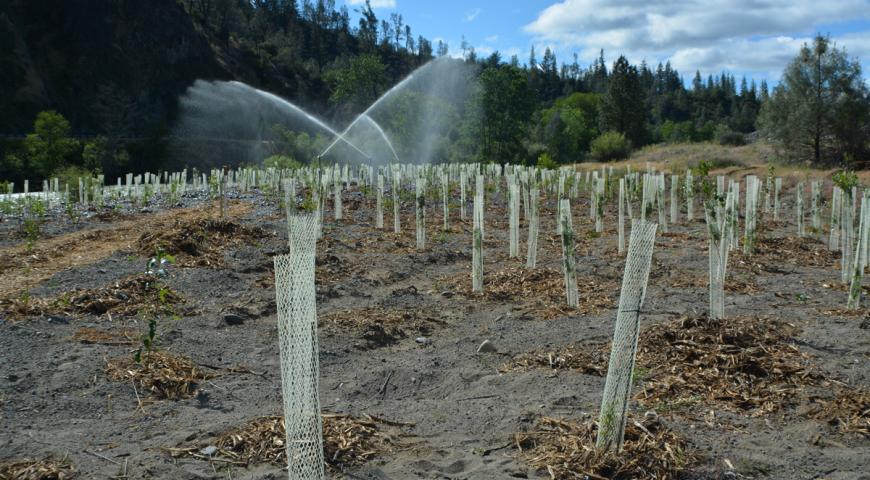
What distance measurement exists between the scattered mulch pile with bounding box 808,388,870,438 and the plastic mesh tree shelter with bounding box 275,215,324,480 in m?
3.25

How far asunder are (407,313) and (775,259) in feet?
21.2

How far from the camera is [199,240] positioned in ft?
37.4

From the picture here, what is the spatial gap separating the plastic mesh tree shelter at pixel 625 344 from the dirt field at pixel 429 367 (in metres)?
0.39

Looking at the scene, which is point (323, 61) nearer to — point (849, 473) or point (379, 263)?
point (379, 263)

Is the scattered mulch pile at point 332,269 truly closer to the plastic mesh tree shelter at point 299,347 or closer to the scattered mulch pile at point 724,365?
the scattered mulch pile at point 724,365

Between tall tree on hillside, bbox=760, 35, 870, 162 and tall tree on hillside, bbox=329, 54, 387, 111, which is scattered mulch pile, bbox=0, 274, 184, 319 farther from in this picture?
tall tree on hillside, bbox=329, 54, 387, 111

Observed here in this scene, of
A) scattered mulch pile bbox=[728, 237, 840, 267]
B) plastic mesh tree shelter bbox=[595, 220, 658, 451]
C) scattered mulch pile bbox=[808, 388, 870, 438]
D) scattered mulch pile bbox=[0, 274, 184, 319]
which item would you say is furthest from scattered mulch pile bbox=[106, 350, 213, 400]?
scattered mulch pile bbox=[728, 237, 840, 267]

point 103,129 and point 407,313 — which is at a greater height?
point 103,129

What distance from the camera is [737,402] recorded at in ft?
15.6

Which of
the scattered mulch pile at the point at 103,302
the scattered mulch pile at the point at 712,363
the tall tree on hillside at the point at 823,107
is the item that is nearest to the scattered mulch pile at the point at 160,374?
the scattered mulch pile at the point at 103,302

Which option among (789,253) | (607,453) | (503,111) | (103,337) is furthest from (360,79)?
(607,453)

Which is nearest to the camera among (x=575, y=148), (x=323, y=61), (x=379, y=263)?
(x=379, y=263)

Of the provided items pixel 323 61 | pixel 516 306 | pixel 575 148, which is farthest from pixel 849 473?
pixel 323 61

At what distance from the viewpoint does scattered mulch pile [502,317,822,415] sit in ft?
15.8
